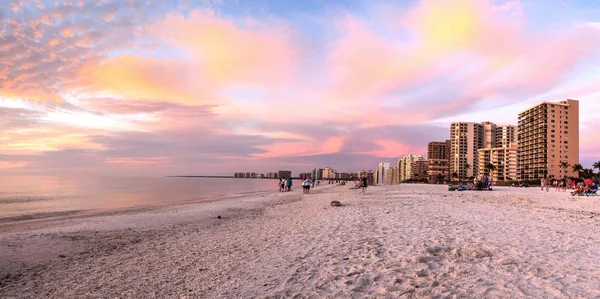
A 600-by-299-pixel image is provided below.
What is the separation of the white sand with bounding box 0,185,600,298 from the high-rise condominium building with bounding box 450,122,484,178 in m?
187

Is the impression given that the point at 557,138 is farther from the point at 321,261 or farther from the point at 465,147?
the point at 321,261

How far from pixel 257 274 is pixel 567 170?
539ft

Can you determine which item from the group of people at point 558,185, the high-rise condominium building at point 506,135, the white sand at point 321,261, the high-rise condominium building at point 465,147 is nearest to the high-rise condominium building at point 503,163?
the high-rise condominium building at point 465,147

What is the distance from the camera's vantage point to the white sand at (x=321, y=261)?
576 centimetres

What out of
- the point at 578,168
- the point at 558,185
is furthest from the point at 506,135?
the point at 558,185

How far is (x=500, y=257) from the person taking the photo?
7375 millimetres

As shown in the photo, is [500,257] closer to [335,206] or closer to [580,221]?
[580,221]

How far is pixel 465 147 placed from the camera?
184375 mm

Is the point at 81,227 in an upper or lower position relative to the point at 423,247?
lower

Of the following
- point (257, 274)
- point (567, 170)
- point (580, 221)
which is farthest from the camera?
point (567, 170)

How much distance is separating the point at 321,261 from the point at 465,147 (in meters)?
201

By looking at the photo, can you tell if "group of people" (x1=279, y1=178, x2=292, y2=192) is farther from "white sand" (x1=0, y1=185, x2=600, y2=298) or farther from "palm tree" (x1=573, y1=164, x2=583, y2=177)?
"palm tree" (x1=573, y1=164, x2=583, y2=177)

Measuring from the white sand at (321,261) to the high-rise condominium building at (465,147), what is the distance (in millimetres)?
187217

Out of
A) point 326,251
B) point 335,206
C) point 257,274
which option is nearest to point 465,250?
point 326,251
